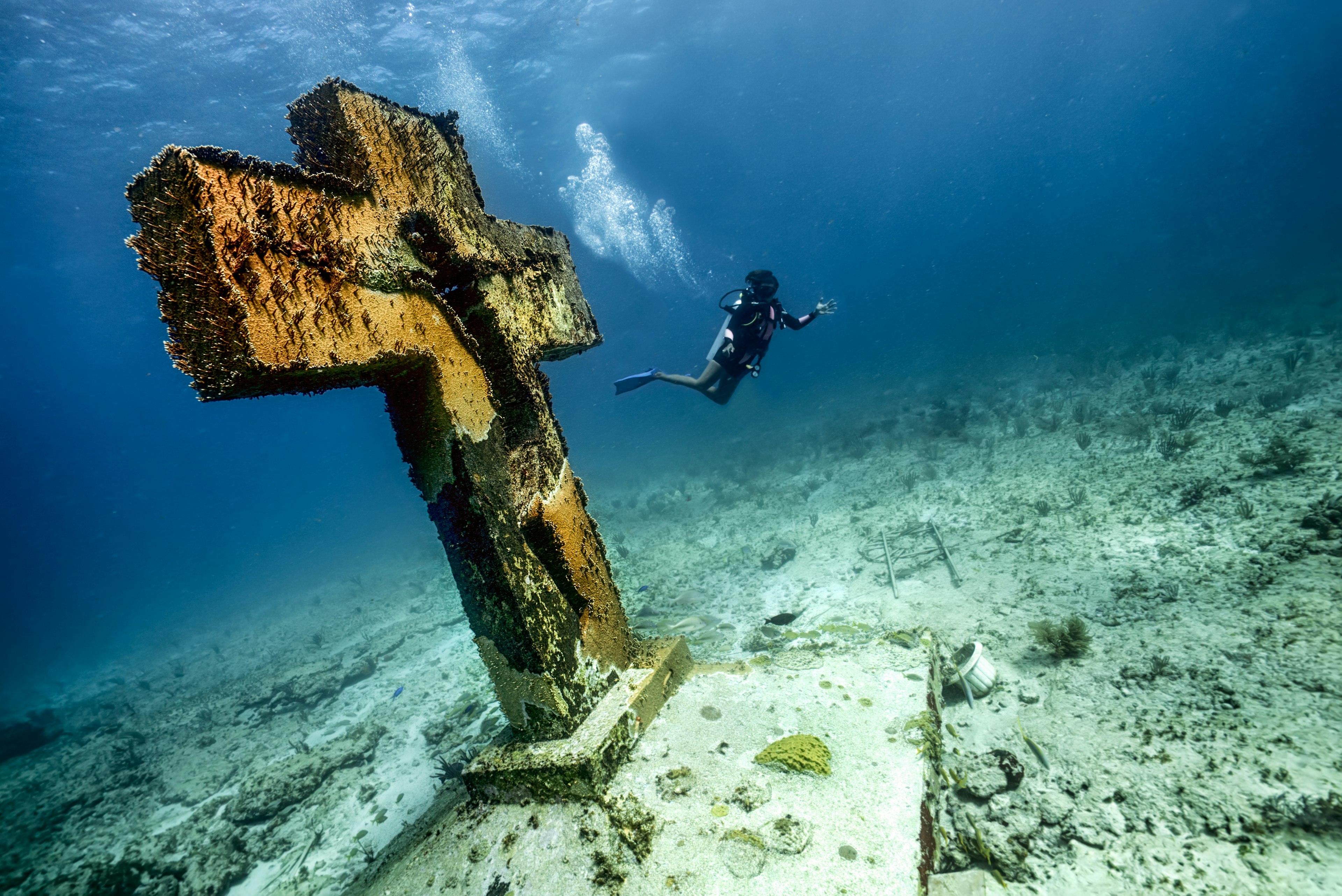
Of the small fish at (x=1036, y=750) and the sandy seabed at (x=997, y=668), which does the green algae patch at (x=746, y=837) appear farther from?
the small fish at (x=1036, y=750)

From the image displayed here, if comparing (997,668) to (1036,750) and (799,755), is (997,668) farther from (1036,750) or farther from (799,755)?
(799,755)

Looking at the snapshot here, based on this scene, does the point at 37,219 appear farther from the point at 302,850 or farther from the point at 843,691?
the point at 843,691

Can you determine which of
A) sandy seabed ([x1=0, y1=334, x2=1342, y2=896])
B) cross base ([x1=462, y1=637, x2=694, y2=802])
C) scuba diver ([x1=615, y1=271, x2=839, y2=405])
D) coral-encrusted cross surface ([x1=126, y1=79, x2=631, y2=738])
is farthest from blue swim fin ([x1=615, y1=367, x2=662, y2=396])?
cross base ([x1=462, y1=637, x2=694, y2=802])

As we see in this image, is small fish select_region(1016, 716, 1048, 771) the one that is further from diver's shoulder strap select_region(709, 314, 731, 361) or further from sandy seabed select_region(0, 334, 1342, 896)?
diver's shoulder strap select_region(709, 314, 731, 361)

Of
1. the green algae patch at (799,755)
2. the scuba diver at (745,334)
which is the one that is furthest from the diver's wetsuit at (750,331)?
the green algae patch at (799,755)

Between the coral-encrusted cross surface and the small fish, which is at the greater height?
the coral-encrusted cross surface

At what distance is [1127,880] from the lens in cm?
238

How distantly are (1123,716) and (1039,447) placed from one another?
720 cm

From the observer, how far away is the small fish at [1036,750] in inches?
122

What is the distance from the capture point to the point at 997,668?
4.06m

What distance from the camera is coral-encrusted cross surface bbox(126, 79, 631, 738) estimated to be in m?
1.39

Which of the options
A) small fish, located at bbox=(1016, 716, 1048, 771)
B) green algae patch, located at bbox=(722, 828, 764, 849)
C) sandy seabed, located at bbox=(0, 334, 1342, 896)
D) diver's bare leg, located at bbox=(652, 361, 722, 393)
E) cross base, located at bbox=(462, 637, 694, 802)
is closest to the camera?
green algae patch, located at bbox=(722, 828, 764, 849)

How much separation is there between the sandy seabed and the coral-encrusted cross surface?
121cm

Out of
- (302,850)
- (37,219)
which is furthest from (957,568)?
(37,219)
